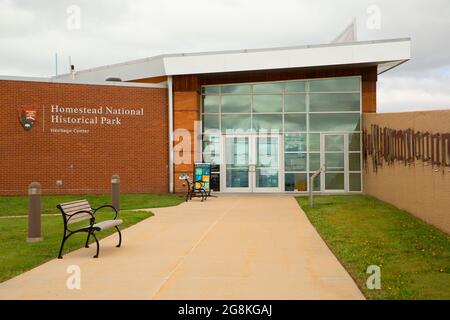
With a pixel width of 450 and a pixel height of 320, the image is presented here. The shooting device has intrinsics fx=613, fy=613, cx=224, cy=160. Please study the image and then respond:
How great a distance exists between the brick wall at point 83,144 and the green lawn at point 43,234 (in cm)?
217

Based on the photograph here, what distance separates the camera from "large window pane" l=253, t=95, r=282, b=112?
2450 centimetres

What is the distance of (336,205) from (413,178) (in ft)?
11.9

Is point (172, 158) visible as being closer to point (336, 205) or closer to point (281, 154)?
point (281, 154)

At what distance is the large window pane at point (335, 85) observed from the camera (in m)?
24.0

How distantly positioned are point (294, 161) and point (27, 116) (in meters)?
10.4

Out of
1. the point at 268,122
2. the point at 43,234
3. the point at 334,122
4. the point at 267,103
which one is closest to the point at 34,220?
the point at 43,234

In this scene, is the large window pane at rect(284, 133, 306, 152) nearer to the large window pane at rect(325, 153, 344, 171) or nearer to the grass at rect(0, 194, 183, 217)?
the large window pane at rect(325, 153, 344, 171)

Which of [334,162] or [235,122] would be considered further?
[235,122]

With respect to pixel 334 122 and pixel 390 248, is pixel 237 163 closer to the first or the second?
pixel 334 122

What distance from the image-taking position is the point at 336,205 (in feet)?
59.3

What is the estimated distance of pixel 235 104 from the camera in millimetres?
24797

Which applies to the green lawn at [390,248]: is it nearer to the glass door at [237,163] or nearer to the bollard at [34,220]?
the bollard at [34,220]

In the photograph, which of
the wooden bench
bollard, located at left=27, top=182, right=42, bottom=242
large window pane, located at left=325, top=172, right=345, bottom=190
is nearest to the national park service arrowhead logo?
large window pane, located at left=325, top=172, right=345, bottom=190

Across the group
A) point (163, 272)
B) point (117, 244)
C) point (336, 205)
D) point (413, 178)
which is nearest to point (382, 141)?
point (336, 205)
